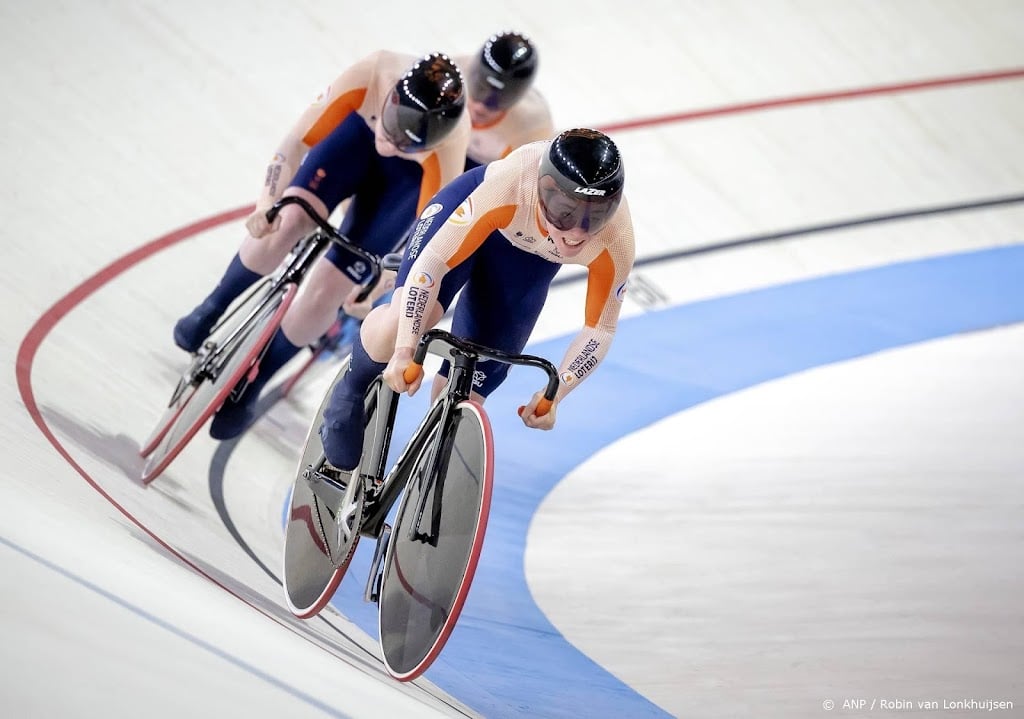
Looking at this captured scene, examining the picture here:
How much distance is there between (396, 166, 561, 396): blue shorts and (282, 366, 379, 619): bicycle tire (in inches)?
11.1

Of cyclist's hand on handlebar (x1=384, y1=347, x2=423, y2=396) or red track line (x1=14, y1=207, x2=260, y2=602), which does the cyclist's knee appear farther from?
red track line (x1=14, y1=207, x2=260, y2=602)

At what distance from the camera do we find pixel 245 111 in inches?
236

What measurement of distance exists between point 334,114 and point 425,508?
151 cm

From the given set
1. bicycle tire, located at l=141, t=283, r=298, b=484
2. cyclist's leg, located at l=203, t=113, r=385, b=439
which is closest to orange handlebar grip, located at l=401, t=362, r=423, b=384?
bicycle tire, located at l=141, t=283, r=298, b=484

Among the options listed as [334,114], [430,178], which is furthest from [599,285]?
[334,114]

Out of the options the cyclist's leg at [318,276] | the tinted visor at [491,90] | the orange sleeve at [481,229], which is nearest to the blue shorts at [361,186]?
the cyclist's leg at [318,276]

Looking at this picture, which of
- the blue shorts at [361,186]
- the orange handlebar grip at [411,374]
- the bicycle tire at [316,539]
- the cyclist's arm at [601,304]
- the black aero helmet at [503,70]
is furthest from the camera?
the black aero helmet at [503,70]

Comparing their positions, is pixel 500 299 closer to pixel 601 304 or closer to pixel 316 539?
pixel 601 304

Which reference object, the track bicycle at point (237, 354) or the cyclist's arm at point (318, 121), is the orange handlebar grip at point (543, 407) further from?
the cyclist's arm at point (318, 121)

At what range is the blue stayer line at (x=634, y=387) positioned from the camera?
3.10 m

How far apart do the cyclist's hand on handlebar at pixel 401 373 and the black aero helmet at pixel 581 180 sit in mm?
433

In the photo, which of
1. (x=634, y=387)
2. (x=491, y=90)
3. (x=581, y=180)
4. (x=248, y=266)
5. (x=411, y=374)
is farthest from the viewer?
(x=634, y=387)

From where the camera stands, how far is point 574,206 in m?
2.54

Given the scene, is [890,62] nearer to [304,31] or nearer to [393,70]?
[304,31]
